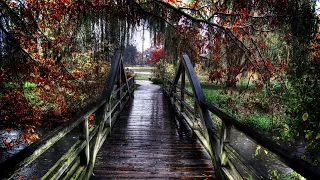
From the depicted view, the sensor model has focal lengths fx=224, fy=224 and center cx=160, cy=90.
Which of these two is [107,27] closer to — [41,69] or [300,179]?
[41,69]

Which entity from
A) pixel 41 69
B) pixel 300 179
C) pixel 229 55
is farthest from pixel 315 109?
pixel 41 69

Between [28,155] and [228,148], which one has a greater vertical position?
[28,155]

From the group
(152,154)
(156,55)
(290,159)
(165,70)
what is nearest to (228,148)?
(290,159)

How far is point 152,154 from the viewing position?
151 inches

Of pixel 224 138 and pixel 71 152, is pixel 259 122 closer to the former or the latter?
pixel 224 138

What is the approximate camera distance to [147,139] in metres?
4.63

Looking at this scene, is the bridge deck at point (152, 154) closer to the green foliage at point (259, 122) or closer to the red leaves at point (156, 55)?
the green foliage at point (259, 122)

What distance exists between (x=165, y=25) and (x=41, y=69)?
9.96 ft

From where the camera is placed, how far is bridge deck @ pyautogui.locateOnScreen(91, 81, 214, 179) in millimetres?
3152

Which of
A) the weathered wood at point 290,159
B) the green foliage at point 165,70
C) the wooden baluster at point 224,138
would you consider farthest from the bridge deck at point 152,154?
the green foliage at point 165,70

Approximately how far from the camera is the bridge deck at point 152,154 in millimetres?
3152

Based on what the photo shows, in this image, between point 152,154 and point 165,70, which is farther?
point 165,70

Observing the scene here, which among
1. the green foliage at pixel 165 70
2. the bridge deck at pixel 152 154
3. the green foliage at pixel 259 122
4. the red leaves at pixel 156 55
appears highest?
the red leaves at pixel 156 55

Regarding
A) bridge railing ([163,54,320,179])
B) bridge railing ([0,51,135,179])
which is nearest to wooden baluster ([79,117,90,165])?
bridge railing ([0,51,135,179])
